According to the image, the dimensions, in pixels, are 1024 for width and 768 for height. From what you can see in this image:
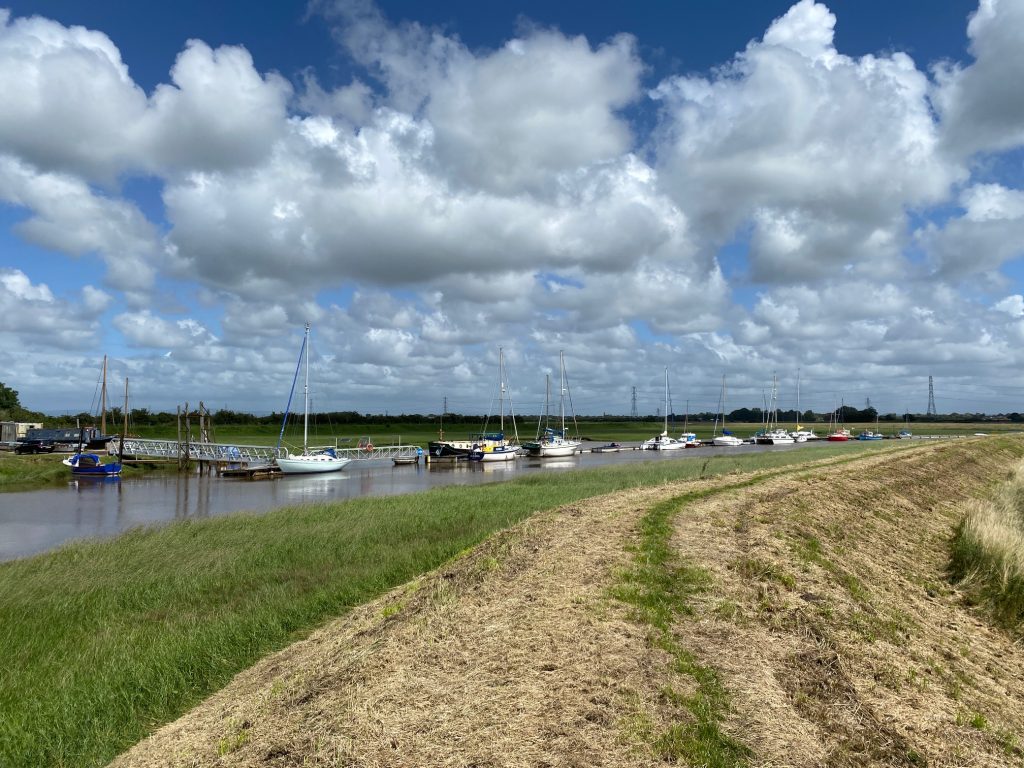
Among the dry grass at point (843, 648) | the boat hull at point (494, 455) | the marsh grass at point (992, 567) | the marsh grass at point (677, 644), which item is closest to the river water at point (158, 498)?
the boat hull at point (494, 455)

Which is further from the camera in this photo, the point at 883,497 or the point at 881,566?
the point at 883,497

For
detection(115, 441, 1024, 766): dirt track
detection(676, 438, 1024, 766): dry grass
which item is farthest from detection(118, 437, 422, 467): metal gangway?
detection(115, 441, 1024, 766): dirt track

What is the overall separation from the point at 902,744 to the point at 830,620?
8.24 feet

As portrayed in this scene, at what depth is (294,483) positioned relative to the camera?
5747cm

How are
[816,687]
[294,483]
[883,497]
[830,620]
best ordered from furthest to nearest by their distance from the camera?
1. [294,483]
2. [883,497]
3. [830,620]
4. [816,687]

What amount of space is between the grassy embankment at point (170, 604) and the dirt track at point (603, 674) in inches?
37.8

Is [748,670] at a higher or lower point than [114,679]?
higher

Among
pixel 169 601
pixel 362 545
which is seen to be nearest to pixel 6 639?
pixel 169 601

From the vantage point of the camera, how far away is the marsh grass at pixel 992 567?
11.6m

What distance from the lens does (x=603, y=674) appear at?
6.57m

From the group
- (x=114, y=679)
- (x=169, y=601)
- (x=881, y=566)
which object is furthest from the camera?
(x=169, y=601)

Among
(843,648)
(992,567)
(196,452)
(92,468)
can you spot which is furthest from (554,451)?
(843,648)

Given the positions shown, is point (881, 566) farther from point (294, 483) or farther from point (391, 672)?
point (294, 483)

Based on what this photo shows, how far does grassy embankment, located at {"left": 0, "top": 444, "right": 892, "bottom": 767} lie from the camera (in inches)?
328
